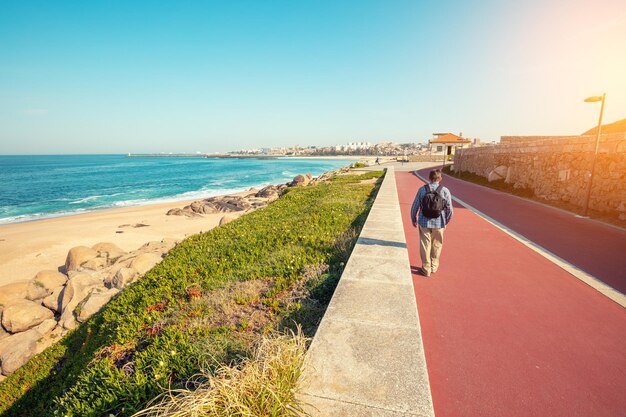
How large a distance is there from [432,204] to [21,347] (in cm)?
974

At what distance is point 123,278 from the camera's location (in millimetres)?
8773

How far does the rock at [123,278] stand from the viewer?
28.5 ft

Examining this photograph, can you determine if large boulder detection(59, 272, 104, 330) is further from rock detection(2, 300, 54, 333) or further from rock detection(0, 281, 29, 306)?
rock detection(0, 281, 29, 306)

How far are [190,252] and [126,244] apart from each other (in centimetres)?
1148

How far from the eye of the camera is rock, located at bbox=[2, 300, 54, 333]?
778cm

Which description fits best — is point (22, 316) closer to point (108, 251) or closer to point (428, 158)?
point (108, 251)

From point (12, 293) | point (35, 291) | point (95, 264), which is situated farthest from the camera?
point (95, 264)

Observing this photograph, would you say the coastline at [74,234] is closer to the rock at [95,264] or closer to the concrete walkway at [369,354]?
the rock at [95,264]

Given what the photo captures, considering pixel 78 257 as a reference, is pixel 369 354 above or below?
above

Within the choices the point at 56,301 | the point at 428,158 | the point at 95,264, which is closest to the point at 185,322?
the point at 56,301

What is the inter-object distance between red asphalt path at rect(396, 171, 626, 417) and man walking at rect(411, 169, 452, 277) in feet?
1.17

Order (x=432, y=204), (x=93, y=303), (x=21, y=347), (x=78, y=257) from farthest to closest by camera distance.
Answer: (x=78, y=257) → (x=93, y=303) → (x=21, y=347) → (x=432, y=204)

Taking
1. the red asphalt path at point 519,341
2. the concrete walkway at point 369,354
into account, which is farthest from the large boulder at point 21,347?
the red asphalt path at point 519,341

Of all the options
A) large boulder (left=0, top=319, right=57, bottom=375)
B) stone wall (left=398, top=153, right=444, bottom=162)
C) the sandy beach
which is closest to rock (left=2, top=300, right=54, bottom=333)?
large boulder (left=0, top=319, right=57, bottom=375)
